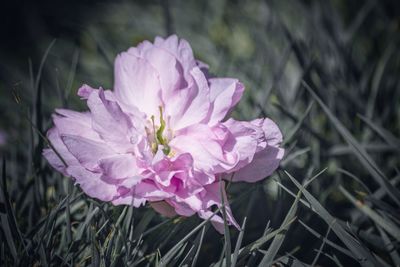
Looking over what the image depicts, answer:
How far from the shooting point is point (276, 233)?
0.58 m

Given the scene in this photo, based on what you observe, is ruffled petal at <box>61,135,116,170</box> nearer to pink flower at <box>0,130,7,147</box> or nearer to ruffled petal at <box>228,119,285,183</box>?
ruffled petal at <box>228,119,285,183</box>

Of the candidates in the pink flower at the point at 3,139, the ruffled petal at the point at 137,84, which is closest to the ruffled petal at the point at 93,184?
the ruffled petal at the point at 137,84

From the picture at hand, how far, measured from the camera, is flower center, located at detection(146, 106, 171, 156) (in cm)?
65

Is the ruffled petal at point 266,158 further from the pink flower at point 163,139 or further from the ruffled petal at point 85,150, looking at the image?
the ruffled petal at point 85,150

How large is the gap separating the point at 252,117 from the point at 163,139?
0.30 metres

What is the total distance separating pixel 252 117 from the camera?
912 millimetres

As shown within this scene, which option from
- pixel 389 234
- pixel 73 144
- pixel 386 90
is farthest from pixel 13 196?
pixel 386 90

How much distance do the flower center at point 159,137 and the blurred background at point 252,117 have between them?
10 centimetres

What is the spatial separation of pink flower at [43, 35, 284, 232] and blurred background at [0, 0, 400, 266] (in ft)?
0.17

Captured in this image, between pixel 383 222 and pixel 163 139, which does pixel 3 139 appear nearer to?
pixel 163 139

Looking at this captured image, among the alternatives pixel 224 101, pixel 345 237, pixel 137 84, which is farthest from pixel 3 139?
pixel 345 237

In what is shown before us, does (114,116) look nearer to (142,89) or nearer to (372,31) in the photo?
(142,89)

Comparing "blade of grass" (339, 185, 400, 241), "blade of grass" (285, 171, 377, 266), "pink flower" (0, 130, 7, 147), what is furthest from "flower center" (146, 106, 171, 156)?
"pink flower" (0, 130, 7, 147)

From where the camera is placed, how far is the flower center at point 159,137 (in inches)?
25.4
